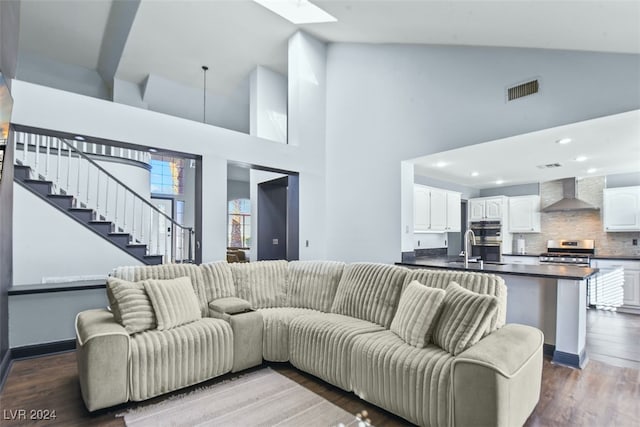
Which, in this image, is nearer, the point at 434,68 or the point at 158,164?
the point at 434,68

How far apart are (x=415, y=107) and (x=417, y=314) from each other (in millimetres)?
3176

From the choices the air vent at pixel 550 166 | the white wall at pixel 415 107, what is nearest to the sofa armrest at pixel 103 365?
the white wall at pixel 415 107

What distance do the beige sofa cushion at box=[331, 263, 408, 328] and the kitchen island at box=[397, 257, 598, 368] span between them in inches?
45.4

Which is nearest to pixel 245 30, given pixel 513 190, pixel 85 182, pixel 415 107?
pixel 415 107

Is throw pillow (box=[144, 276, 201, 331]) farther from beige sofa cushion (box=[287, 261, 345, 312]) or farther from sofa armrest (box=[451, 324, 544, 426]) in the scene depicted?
sofa armrest (box=[451, 324, 544, 426])

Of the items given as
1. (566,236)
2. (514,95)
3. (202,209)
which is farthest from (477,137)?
(566,236)

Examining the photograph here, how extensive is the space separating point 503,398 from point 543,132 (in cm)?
287

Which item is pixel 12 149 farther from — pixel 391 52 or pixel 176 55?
pixel 391 52

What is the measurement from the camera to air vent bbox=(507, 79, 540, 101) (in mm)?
→ 3312

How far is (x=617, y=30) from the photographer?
8.50 ft

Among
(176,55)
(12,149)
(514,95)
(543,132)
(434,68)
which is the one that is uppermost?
(176,55)

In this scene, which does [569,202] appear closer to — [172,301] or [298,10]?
[298,10]

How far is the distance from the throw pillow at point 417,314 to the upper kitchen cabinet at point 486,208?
17.8 ft

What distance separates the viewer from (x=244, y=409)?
7.19ft
